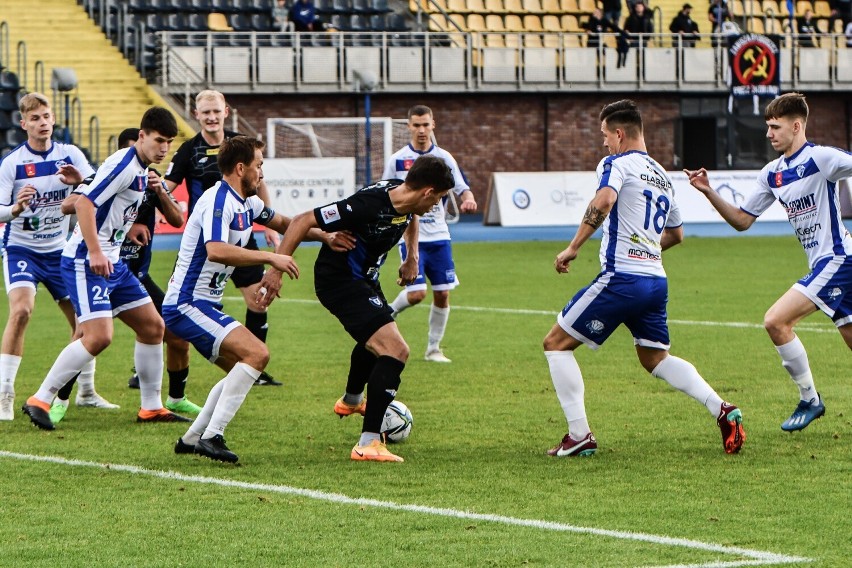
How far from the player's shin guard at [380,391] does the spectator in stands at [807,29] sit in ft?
100

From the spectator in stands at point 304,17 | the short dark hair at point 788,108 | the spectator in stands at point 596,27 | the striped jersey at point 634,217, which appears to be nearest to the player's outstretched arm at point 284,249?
the striped jersey at point 634,217

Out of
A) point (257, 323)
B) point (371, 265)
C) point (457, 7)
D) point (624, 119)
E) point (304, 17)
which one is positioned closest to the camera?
point (624, 119)

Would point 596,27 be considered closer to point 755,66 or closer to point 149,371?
point 755,66

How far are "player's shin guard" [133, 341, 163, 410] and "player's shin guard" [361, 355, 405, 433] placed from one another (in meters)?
1.91

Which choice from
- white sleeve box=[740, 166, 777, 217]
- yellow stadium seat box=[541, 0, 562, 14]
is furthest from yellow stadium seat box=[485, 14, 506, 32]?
white sleeve box=[740, 166, 777, 217]

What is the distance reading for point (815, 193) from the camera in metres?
8.48

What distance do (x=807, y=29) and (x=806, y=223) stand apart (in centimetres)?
3071

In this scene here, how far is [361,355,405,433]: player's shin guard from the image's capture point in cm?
781

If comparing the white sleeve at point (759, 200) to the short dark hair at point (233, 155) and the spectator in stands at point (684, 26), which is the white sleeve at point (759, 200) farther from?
the spectator in stands at point (684, 26)

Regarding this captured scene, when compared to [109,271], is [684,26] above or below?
above

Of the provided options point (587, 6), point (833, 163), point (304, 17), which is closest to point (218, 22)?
point (304, 17)

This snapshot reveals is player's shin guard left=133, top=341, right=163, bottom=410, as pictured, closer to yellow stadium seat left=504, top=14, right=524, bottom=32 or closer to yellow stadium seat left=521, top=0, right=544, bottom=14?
yellow stadium seat left=504, top=14, right=524, bottom=32

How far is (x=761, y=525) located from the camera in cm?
614

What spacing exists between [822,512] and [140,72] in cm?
2842
